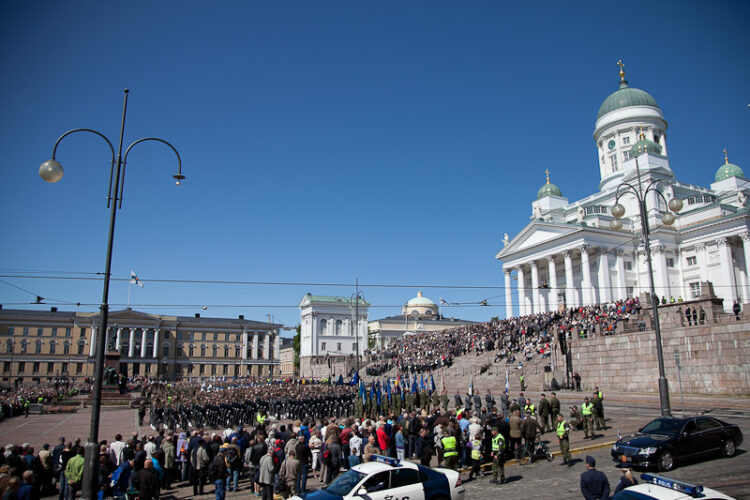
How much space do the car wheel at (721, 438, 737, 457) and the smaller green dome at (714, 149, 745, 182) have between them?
224 feet

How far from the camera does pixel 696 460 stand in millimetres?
12352

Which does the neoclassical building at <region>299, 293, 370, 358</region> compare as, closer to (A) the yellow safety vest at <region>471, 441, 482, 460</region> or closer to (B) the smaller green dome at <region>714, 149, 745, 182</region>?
(B) the smaller green dome at <region>714, 149, 745, 182</region>

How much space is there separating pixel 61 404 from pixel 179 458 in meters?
34.8

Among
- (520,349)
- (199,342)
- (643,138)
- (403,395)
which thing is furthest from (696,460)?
(199,342)

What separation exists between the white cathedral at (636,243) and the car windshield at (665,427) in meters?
38.8

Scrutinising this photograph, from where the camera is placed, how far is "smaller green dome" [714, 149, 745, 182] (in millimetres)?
68312

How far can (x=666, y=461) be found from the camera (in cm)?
1173

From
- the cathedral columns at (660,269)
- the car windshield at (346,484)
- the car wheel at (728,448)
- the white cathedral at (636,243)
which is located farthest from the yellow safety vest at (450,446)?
the cathedral columns at (660,269)

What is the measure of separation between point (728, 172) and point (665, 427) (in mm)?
70151

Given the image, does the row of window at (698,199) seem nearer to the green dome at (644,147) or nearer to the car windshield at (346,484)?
the green dome at (644,147)

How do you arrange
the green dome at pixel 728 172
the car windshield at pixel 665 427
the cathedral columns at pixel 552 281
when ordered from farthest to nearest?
the green dome at pixel 728 172 → the cathedral columns at pixel 552 281 → the car windshield at pixel 665 427

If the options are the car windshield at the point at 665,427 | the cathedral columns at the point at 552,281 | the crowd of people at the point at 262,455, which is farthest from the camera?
the cathedral columns at the point at 552,281

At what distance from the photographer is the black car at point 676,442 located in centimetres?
1170

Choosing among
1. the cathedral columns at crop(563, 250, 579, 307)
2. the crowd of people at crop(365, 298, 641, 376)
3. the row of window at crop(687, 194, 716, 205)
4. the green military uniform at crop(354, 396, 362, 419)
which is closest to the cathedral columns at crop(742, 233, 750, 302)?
the row of window at crop(687, 194, 716, 205)
